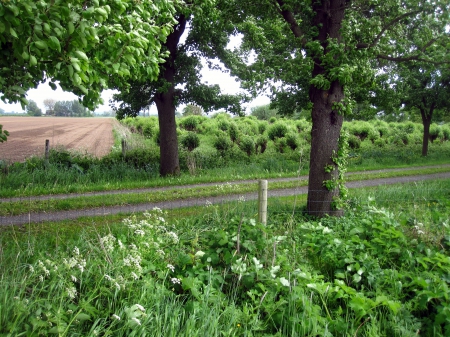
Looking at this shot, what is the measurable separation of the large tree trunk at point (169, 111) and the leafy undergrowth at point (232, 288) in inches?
376

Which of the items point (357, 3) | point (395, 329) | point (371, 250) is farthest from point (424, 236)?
point (357, 3)

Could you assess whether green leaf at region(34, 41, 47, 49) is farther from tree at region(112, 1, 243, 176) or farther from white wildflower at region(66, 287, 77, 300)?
tree at region(112, 1, 243, 176)

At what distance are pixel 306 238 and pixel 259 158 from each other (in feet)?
51.4

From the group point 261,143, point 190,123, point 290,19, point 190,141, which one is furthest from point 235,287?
point 190,123

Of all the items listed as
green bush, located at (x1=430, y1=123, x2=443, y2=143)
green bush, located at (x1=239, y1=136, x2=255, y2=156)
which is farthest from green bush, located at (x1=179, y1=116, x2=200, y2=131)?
green bush, located at (x1=430, y1=123, x2=443, y2=143)

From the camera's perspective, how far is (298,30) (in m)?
8.45

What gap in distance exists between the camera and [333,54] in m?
7.51

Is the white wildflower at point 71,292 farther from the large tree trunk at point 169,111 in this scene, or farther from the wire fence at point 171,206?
the large tree trunk at point 169,111

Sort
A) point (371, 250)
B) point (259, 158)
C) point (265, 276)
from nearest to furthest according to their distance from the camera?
point (265, 276) < point (371, 250) < point (259, 158)

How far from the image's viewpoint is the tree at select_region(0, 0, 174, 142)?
3.18m

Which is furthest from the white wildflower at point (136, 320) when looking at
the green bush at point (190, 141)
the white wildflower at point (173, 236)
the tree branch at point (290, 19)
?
the green bush at point (190, 141)

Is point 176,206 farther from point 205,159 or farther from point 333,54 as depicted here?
point 205,159

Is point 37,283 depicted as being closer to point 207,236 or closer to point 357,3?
point 207,236

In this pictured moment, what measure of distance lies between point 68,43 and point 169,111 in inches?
428
